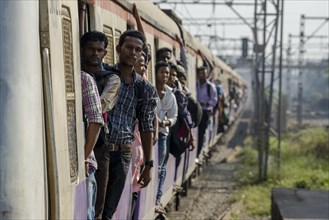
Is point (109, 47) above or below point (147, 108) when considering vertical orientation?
above

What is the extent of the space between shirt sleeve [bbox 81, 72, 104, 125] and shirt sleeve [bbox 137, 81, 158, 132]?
39.0 inches

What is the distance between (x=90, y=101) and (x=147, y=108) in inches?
42.4

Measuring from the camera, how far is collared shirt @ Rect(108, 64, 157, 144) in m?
4.82

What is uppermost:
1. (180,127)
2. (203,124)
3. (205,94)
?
(205,94)

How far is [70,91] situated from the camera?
148 inches

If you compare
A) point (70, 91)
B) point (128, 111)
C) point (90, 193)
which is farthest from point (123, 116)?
point (70, 91)

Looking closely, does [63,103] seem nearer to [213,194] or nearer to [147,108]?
[147,108]

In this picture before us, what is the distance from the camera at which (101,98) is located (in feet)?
14.1

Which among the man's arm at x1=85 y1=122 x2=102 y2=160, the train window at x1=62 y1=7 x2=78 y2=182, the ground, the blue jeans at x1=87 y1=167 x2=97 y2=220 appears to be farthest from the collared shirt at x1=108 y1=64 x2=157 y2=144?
the ground

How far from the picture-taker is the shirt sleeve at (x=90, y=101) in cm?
402

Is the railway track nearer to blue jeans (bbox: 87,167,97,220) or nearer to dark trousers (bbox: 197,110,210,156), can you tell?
dark trousers (bbox: 197,110,210,156)

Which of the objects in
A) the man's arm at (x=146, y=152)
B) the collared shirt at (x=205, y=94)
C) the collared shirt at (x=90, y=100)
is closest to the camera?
the collared shirt at (x=90, y=100)

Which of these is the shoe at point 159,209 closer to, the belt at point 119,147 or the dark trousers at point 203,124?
the belt at point 119,147

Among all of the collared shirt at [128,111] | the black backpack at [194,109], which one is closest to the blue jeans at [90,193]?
the collared shirt at [128,111]
